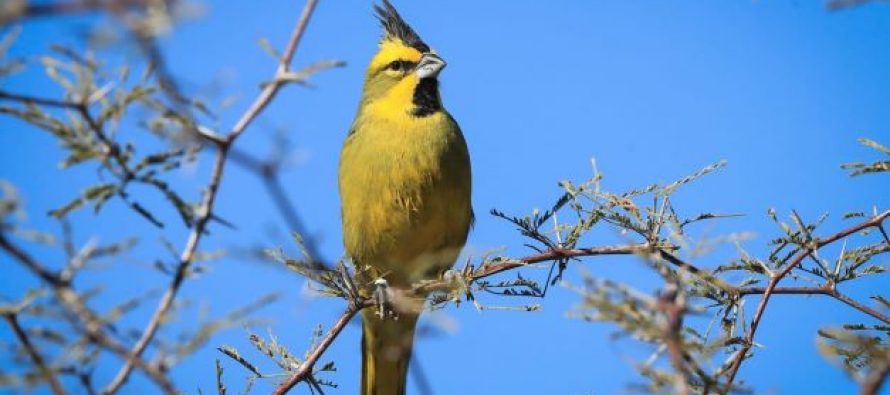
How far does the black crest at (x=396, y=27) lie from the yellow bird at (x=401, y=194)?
123 millimetres

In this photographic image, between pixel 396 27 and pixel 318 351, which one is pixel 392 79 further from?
pixel 318 351

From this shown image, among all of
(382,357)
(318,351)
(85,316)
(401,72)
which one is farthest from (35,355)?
(401,72)

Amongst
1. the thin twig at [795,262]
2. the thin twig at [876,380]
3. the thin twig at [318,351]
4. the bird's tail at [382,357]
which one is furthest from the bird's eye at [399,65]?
the thin twig at [876,380]

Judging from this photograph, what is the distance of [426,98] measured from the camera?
4613mm

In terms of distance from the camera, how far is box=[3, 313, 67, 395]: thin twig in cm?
121

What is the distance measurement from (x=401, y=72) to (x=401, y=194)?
927 millimetres

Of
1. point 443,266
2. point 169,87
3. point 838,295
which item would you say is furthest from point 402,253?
point 169,87

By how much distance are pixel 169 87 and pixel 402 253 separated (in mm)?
2835

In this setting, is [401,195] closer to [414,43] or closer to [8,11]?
[414,43]

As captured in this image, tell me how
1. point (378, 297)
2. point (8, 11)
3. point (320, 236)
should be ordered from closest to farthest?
point (8, 11)
point (320, 236)
point (378, 297)

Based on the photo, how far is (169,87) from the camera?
1.44 m

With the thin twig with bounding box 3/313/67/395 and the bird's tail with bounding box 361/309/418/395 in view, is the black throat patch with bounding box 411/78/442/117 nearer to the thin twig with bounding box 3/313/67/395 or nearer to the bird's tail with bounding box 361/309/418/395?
the bird's tail with bounding box 361/309/418/395

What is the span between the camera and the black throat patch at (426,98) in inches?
178

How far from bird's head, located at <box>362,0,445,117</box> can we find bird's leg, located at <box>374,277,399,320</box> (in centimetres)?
103
